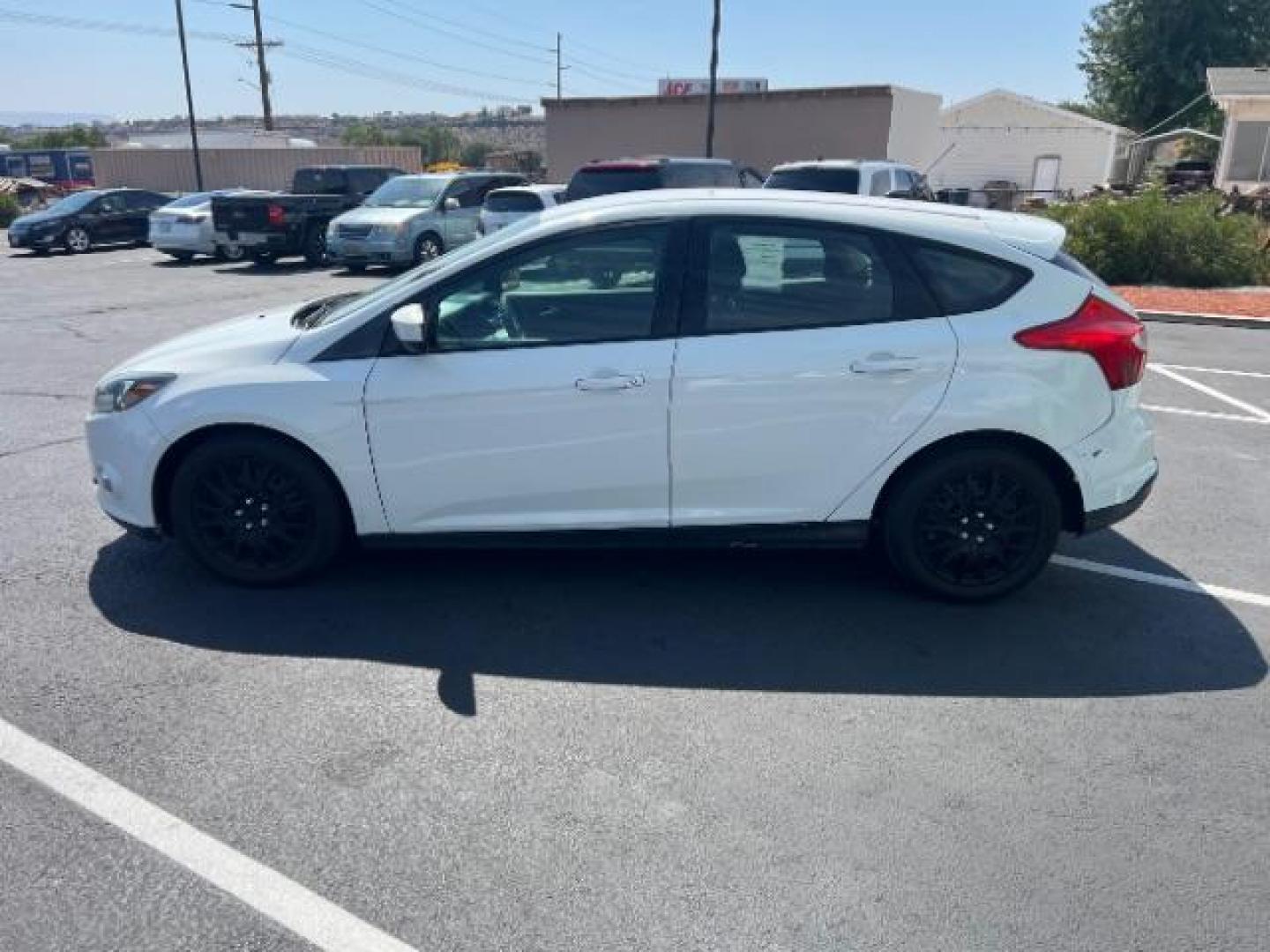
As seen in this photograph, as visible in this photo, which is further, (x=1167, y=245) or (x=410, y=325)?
(x=1167, y=245)

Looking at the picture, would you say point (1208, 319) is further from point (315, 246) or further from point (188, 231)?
point (188, 231)

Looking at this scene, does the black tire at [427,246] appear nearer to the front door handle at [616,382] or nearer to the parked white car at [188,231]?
the parked white car at [188,231]

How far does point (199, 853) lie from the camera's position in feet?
8.89

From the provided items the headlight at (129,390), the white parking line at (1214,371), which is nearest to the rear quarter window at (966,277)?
the headlight at (129,390)

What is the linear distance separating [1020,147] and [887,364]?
40.3 m

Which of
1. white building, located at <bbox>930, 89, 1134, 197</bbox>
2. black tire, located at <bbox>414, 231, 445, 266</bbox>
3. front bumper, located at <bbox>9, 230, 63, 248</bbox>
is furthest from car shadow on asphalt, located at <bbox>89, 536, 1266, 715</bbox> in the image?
white building, located at <bbox>930, 89, 1134, 197</bbox>

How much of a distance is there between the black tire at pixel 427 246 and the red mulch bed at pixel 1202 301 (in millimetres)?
11169

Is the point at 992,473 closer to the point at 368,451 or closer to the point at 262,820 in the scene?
the point at 368,451

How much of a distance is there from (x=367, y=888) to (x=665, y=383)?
6.98ft

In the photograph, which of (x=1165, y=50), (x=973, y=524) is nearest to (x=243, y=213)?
(x=973, y=524)

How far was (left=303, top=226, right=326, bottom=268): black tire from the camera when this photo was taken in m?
19.3

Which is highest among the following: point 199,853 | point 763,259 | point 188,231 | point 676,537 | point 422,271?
point 763,259

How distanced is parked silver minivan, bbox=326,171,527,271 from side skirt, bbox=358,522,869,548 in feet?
45.5

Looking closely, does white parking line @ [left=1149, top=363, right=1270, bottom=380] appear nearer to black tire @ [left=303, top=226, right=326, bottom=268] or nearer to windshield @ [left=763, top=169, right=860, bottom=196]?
windshield @ [left=763, top=169, right=860, bottom=196]
